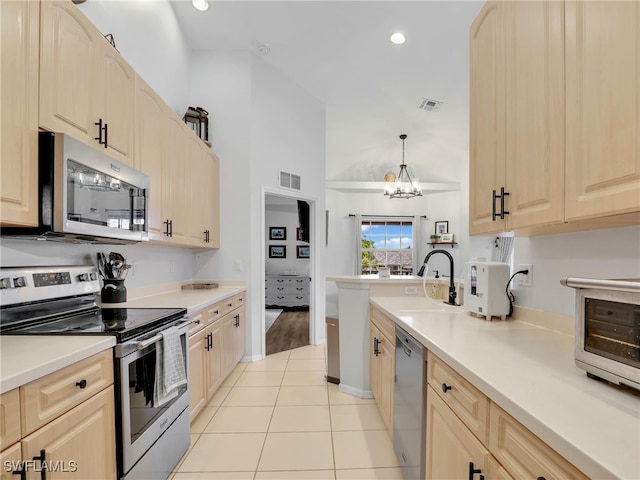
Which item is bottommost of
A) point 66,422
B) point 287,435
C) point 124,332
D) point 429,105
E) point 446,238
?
point 287,435

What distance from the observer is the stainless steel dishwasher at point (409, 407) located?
1.47 metres

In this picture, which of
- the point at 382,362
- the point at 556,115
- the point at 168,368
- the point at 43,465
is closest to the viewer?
the point at 43,465

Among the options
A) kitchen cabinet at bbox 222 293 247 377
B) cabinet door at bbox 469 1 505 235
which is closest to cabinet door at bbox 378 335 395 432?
cabinet door at bbox 469 1 505 235

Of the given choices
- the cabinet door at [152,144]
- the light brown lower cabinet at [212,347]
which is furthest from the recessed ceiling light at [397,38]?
the light brown lower cabinet at [212,347]

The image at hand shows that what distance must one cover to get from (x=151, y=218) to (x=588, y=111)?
2468 mm

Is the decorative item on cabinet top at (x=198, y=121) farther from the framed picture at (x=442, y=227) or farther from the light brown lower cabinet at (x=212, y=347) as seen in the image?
the framed picture at (x=442, y=227)

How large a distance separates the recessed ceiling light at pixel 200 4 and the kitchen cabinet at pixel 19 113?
2419 millimetres

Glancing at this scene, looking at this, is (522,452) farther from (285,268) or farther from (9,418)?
(285,268)

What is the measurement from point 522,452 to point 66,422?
142 cm

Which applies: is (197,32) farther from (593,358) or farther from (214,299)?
(593,358)

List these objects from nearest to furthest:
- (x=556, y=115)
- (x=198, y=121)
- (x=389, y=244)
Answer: (x=556, y=115) < (x=198, y=121) < (x=389, y=244)

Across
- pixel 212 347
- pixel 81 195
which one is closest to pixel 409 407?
pixel 212 347

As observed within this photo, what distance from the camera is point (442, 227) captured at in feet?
24.1

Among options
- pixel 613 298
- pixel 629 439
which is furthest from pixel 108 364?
pixel 613 298
